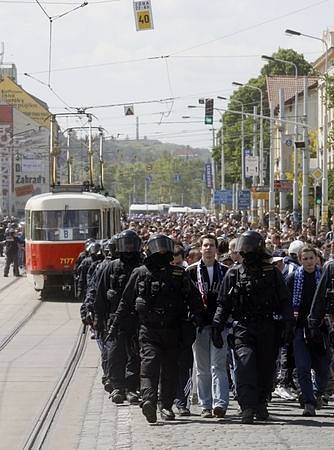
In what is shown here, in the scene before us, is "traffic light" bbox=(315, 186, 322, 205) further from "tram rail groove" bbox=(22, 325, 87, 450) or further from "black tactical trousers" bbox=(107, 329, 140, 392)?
"black tactical trousers" bbox=(107, 329, 140, 392)

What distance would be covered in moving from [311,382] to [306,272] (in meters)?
1.06

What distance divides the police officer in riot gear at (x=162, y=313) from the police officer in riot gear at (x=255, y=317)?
15.6 inches

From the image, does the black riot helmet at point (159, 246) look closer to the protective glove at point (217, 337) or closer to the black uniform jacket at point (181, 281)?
the black uniform jacket at point (181, 281)

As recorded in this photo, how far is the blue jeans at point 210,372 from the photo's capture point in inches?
460

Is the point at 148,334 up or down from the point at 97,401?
up

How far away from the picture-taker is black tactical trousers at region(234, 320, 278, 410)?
11219 millimetres

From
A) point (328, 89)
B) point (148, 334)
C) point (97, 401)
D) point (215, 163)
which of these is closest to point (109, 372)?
point (97, 401)

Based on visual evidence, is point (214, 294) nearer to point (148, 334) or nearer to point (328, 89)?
point (148, 334)

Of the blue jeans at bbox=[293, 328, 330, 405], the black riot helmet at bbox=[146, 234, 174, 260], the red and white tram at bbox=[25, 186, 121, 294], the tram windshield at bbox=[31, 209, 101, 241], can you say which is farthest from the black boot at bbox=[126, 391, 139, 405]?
the tram windshield at bbox=[31, 209, 101, 241]

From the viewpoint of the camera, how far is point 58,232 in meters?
30.9

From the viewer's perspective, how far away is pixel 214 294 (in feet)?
39.5

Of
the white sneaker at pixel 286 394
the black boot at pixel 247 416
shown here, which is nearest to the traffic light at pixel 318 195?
the white sneaker at pixel 286 394

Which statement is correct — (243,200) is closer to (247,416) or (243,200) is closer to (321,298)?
(321,298)

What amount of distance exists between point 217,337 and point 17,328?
12.2 m
